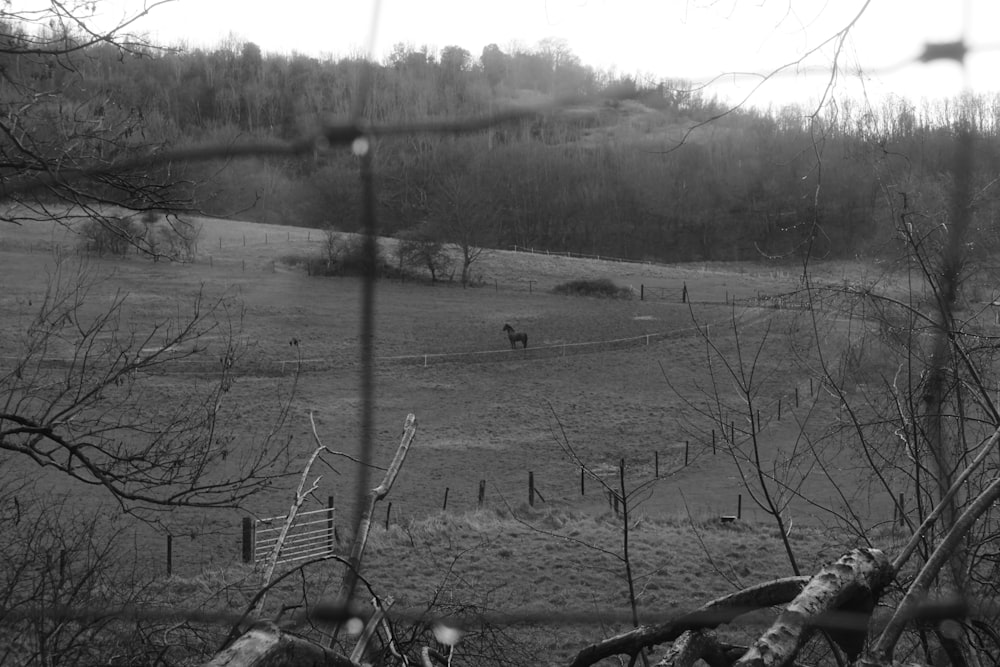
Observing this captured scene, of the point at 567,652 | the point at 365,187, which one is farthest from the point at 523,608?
the point at 365,187

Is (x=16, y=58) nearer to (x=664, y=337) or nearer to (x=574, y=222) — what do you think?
(x=574, y=222)

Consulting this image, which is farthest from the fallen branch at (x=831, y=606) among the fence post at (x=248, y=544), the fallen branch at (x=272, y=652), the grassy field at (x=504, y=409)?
the fence post at (x=248, y=544)

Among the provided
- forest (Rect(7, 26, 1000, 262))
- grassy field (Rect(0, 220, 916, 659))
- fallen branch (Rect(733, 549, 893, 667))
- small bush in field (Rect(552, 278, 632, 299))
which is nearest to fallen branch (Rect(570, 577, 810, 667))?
fallen branch (Rect(733, 549, 893, 667))

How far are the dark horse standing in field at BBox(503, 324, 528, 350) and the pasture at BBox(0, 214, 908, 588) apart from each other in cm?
6

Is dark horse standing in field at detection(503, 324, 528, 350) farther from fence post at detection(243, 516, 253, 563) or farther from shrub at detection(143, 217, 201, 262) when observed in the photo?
shrub at detection(143, 217, 201, 262)

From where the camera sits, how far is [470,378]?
615 centimetres

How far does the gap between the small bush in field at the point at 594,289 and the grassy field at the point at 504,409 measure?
0.27 feet

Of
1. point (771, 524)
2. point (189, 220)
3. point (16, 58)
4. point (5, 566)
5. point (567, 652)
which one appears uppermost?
point (16, 58)

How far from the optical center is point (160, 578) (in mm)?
3514

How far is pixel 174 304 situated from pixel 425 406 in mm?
2227

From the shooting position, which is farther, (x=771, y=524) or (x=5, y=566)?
(x=771, y=524)

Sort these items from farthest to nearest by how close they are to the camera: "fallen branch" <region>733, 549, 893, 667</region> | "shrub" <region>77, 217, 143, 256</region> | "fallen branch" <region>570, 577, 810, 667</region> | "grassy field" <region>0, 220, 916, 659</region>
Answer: "grassy field" <region>0, 220, 916, 659</region> < "shrub" <region>77, 217, 143, 256</region> < "fallen branch" <region>570, 577, 810, 667</region> < "fallen branch" <region>733, 549, 893, 667</region>

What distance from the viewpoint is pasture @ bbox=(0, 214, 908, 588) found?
3.72 metres

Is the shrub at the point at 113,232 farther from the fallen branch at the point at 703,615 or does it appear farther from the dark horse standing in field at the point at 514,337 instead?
the dark horse standing in field at the point at 514,337
